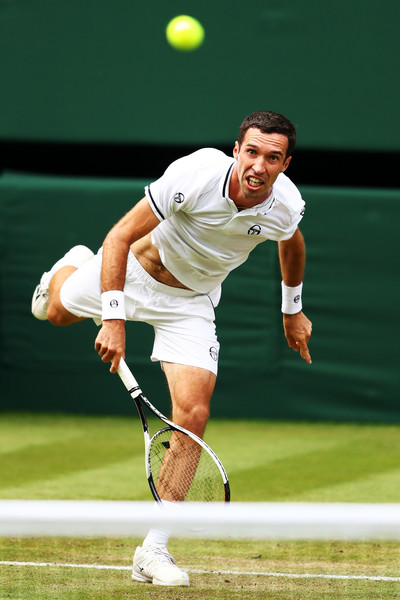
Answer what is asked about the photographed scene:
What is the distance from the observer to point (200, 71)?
7723 millimetres

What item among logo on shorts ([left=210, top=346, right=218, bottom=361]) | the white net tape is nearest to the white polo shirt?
logo on shorts ([left=210, top=346, right=218, bottom=361])

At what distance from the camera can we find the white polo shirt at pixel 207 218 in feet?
12.0

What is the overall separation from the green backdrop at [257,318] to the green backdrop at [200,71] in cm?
54

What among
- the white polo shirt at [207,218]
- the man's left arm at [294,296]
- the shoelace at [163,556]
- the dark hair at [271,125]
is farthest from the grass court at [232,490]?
the dark hair at [271,125]

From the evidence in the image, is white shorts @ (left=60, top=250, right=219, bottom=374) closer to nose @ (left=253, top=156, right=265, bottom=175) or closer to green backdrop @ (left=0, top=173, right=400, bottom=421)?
nose @ (left=253, top=156, right=265, bottom=175)

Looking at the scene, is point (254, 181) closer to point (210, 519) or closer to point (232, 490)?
point (210, 519)

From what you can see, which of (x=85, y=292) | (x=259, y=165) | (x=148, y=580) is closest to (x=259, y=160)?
(x=259, y=165)

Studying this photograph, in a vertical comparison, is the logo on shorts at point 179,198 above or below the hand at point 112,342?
above

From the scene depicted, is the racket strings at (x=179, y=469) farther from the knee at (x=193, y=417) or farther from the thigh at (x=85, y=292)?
the thigh at (x=85, y=292)

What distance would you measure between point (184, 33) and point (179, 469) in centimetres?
452

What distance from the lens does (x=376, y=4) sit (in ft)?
24.9

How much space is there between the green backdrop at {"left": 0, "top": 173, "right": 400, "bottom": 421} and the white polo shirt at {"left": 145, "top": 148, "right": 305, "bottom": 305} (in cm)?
346

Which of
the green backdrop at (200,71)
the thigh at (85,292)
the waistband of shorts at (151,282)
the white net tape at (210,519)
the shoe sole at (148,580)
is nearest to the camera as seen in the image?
the white net tape at (210,519)

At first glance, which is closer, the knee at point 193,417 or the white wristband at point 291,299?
the knee at point 193,417
